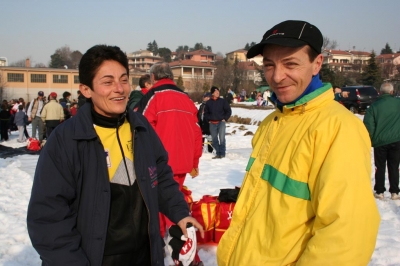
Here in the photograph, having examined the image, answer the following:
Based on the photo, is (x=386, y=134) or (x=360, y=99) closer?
(x=386, y=134)

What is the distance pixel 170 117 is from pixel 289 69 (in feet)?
8.48

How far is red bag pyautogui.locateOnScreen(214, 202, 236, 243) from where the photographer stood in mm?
4473

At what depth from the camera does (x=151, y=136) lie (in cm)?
252

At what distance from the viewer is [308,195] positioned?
1646 millimetres

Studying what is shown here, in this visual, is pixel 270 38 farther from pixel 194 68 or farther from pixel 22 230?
pixel 194 68

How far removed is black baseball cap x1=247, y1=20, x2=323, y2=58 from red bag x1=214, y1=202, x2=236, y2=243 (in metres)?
3.01

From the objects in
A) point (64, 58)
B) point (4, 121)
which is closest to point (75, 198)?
point (4, 121)

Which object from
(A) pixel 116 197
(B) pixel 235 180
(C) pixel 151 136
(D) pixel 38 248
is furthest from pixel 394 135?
(D) pixel 38 248

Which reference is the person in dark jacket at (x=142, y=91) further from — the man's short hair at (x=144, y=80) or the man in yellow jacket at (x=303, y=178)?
the man in yellow jacket at (x=303, y=178)

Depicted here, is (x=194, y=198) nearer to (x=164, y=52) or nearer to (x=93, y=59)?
(x=93, y=59)

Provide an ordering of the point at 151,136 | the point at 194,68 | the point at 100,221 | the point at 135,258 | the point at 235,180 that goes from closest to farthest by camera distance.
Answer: the point at 100,221 → the point at 135,258 → the point at 151,136 → the point at 235,180 → the point at 194,68

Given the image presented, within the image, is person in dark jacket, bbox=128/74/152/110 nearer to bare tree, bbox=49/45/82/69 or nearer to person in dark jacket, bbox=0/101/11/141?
person in dark jacket, bbox=0/101/11/141

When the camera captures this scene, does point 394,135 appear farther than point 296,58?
Yes

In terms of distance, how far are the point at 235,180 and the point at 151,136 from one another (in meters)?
5.75
